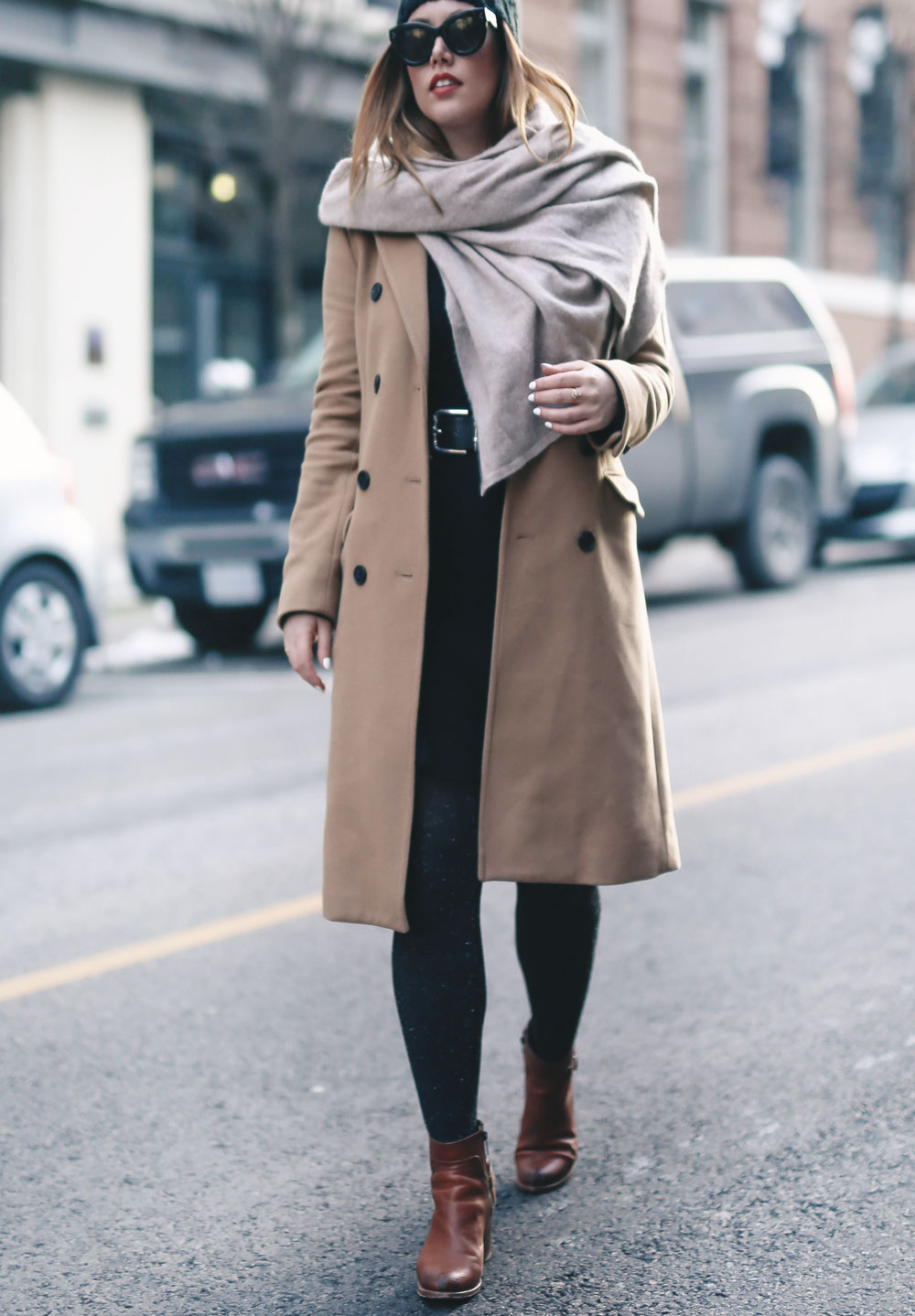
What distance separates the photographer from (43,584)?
8.31 metres

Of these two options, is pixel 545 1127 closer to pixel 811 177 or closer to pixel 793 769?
pixel 793 769

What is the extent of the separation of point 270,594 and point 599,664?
6681 millimetres

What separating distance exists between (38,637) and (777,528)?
554 centimetres

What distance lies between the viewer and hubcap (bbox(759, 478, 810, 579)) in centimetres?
1183

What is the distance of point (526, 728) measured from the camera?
2717 mm

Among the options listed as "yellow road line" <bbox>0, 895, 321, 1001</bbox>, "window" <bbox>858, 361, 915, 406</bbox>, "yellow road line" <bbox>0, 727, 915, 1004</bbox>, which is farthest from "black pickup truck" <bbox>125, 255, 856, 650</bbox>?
"yellow road line" <bbox>0, 895, 321, 1001</bbox>

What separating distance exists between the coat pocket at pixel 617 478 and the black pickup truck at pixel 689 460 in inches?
250

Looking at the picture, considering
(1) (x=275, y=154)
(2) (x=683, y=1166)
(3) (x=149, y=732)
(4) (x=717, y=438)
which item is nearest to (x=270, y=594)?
(3) (x=149, y=732)

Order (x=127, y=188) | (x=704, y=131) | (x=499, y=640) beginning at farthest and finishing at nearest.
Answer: (x=704, y=131)
(x=127, y=188)
(x=499, y=640)

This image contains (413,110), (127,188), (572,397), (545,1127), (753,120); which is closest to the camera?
(572,397)

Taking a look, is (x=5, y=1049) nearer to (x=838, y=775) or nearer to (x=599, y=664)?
(x=599, y=664)

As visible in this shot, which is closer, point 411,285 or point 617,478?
point 411,285

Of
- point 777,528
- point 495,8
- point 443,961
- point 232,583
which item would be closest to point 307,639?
point 443,961

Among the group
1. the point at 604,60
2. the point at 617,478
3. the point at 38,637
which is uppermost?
the point at 604,60
